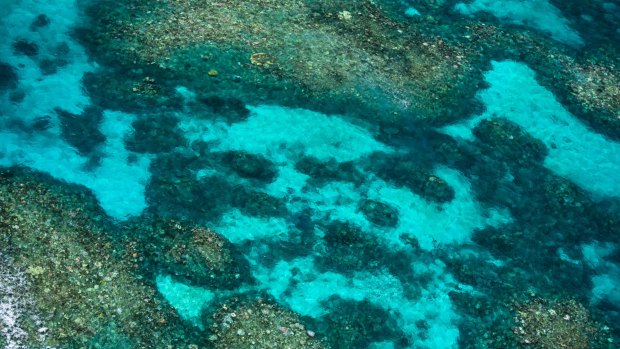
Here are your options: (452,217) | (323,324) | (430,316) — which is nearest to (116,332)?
(323,324)

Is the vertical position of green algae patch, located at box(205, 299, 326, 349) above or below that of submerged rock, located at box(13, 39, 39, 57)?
below

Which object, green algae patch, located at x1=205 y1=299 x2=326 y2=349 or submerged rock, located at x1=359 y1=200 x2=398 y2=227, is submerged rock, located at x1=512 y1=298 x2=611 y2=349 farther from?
green algae patch, located at x1=205 y1=299 x2=326 y2=349

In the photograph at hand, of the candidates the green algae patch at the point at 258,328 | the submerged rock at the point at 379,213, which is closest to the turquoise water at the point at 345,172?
the submerged rock at the point at 379,213

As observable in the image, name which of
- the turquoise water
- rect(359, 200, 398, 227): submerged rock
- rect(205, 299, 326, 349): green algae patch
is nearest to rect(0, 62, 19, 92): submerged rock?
the turquoise water

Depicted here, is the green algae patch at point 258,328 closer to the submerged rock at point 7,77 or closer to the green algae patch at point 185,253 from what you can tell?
the green algae patch at point 185,253

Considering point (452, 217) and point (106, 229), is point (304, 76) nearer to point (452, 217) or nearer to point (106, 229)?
point (452, 217)

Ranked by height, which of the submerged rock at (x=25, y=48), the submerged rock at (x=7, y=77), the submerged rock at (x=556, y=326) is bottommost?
the submerged rock at (x=556, y=326)

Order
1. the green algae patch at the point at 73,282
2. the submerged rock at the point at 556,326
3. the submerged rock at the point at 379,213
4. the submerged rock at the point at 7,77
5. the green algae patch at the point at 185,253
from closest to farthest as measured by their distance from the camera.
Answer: the green algae patch at the point at 73,282, the green algae patch at the point at 185,253, the submerged rock at the point at 556,326, the submerged rock at the point at 379,213, the submerged rock at the point at 7,77
